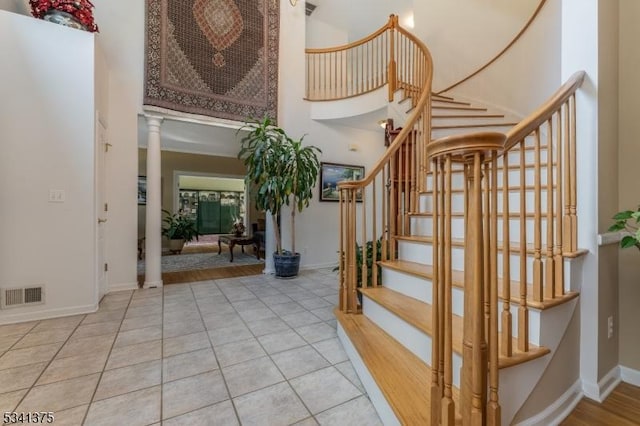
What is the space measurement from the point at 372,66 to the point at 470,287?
5018 millimetres

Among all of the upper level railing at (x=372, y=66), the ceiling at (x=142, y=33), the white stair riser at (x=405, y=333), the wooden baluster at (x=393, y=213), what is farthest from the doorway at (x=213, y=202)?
the white stair riser at (x=405, y=333)

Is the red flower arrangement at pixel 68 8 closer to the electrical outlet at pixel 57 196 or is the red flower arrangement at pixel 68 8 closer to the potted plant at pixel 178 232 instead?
the electrical outlet at pixel 57 196

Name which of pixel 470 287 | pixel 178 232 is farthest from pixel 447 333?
pixel 178 232

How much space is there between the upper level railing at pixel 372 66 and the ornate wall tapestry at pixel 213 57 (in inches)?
31.9

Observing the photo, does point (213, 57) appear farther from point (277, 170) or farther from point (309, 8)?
point (309, 8)

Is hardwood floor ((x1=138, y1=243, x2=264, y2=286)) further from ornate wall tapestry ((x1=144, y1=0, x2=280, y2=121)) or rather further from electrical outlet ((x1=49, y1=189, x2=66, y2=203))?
ornate wall tapestry ((x1=144, y1=0, x2=280, y2=121))

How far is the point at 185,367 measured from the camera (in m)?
1.71

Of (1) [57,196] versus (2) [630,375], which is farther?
(1) [57,196]

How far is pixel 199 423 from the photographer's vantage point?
125 cm

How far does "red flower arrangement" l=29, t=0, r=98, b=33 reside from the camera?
2627 mm

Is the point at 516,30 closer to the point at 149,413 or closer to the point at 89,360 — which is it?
the point at 149,413

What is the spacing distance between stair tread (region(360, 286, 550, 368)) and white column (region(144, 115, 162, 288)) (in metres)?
2.87

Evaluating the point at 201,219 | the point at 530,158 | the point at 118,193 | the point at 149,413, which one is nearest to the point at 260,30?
the point at 118,193

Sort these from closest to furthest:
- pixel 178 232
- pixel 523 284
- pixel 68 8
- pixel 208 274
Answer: pixel 523 284 < pixel 68 8 < pixel 208 274 < pixel 178 232
